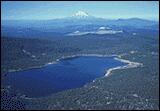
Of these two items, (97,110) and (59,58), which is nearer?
(97,110)

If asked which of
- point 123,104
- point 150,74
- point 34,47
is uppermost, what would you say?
point 123,104

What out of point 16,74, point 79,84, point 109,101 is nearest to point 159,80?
point 79,84

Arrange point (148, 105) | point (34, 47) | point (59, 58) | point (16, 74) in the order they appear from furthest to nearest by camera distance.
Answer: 1. point (34, 47)
2. point (59, 58)
3. point (16, 74)
4. point (148, 105)

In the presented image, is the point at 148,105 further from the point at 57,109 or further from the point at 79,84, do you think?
the point at 79,84

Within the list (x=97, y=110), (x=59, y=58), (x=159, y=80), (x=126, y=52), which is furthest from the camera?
(x=126, y=52)

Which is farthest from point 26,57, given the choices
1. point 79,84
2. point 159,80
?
point 159,80

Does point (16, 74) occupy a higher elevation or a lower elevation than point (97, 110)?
lower
